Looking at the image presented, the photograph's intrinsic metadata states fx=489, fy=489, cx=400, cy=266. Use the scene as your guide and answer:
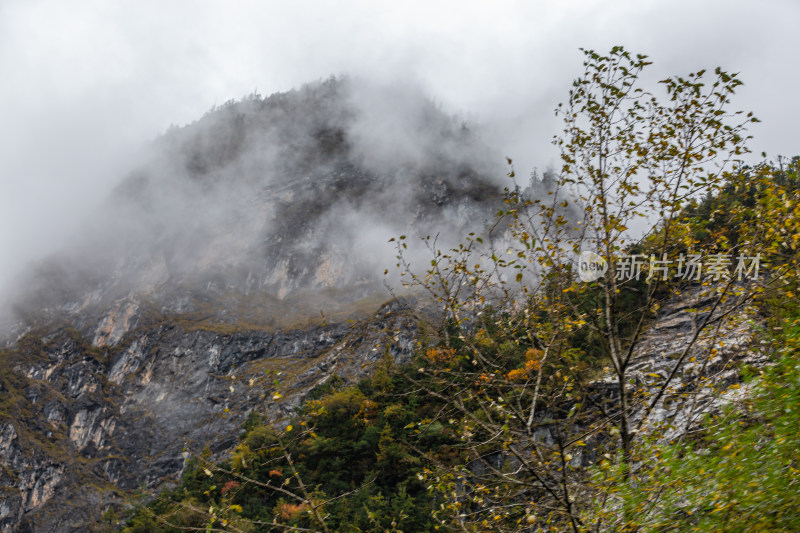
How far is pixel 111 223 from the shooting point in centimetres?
13762

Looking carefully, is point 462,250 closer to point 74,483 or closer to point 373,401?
point 373,401

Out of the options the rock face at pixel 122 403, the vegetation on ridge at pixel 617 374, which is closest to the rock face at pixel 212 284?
the rock face at pixel 122 403

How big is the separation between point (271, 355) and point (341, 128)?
3579 inches

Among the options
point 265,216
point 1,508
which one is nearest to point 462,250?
point 1,508

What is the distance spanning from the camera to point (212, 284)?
11325cm

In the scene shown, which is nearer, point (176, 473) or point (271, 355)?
point (176, 473)

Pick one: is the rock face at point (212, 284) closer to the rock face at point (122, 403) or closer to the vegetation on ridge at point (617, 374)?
the rock face at point (122, 403)

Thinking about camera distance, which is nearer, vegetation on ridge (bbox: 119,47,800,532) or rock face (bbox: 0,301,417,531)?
vegetation on ridge (bbox: 119,47,800,532)

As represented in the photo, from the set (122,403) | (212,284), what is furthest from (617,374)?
(212,284)

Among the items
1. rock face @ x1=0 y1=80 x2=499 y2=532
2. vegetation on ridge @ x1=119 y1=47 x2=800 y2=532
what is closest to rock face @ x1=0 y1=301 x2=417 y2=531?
rock face @ x1=0 y1=80 x2=499 y2=532

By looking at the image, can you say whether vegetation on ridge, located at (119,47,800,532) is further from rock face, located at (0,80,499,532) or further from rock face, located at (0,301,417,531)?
rock face, located at (0,301,417,531)

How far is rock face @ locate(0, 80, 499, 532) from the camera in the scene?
74.2m

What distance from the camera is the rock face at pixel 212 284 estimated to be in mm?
74250

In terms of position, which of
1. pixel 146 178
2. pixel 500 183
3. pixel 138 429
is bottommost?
pixel 138 429
